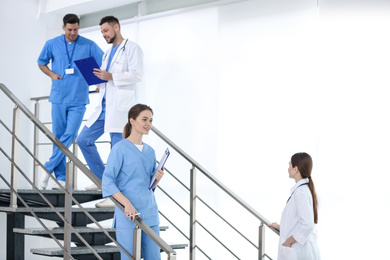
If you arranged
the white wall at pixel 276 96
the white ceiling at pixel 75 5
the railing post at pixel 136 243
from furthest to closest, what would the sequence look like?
1. the white ceiling at pixel 75 5
2. the white wall at pixel 276 96
3. the railing post at pixel 136 243

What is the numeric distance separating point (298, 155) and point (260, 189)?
5.67ft

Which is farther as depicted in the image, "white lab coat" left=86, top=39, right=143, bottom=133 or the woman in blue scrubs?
"white lab coat" left=86, top=39, right=143, bottom=133

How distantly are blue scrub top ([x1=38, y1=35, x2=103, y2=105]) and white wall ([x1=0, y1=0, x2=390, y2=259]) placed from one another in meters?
1.05

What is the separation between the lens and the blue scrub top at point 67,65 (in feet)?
13.5

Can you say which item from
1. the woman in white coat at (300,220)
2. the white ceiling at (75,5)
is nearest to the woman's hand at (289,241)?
the woman in white coat at (300,220)

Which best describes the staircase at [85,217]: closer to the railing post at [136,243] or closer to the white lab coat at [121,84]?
the railing post at [136,243]

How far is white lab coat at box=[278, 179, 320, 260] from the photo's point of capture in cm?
281

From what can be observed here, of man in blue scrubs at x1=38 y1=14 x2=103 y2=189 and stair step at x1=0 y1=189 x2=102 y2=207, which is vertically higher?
man in blue scrubs at x1=38 y1=14 x2=103 y2=189

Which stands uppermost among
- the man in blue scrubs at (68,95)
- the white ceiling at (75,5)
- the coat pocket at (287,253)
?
the white ceiling at (75,5)

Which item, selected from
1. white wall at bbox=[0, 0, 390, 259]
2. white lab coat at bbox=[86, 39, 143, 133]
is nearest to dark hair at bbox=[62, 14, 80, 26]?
white lab coat at bbox=[86, 39, 143, 133]

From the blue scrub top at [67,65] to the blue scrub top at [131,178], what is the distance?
1461 millimetres

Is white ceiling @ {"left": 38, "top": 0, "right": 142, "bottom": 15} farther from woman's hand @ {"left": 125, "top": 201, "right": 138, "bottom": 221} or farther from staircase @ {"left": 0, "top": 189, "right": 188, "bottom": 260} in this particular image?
woman's hand @ {"left": 125, "top": 201, "right": 138, "bottom": 221}

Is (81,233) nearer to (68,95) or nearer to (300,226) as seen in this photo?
(68,95)

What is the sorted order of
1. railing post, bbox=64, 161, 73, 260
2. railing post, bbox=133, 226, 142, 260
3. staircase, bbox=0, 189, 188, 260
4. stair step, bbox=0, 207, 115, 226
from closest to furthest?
railing post, bbox=133, 226, 142, 260 → railing post, bbox=64, 161, 73, 260 → staircase, bbox=0, 189, 188, 260 → stair step, bbox=0, 207, 115, 226
